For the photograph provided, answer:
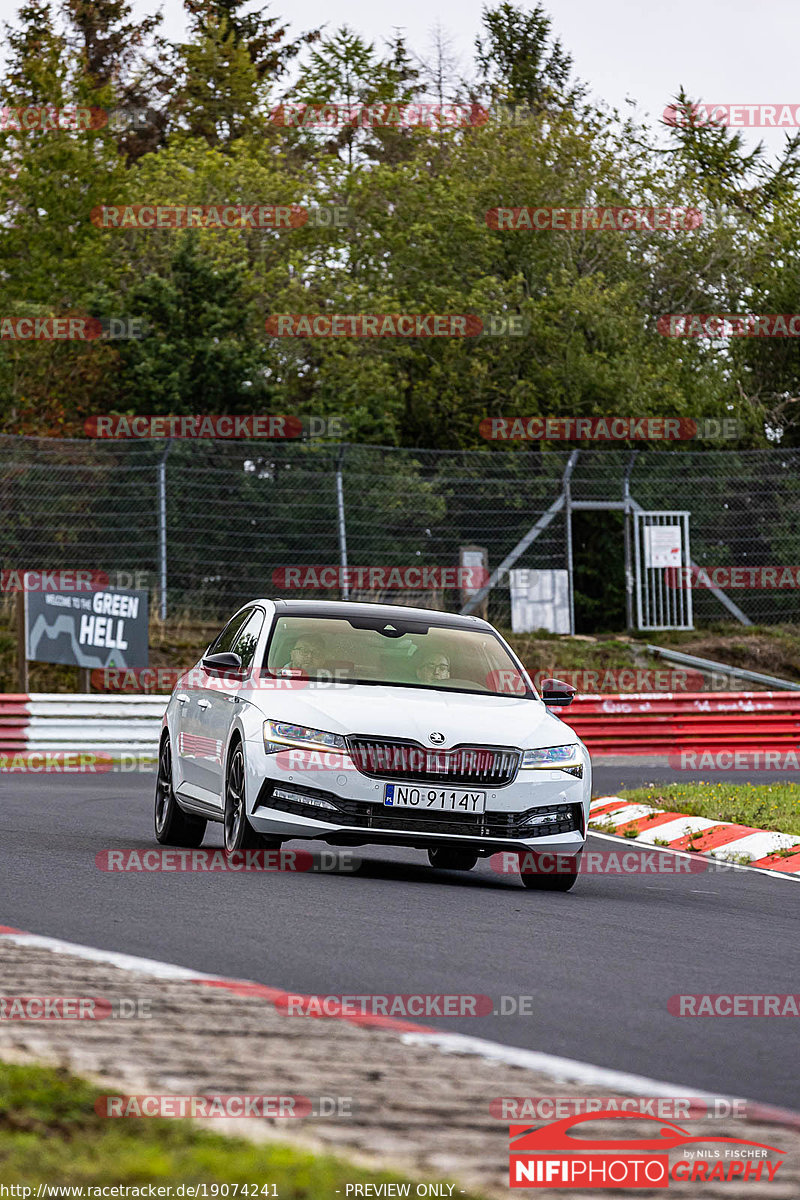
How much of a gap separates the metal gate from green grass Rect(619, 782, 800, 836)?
430 inches

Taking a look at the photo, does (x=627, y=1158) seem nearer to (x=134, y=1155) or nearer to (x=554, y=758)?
(x=134, y=1155)

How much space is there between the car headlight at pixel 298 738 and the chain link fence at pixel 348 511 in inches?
597

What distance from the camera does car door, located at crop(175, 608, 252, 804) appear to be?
36.7 feet

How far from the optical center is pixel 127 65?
6016cm

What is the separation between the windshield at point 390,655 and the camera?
36.8ft

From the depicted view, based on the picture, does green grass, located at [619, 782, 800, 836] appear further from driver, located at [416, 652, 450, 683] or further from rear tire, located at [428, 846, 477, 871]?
driver, located at [416, 652, 450, 683]

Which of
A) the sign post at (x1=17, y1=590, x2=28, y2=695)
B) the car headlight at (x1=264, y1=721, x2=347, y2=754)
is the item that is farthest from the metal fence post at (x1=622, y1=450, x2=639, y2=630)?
the car headlight at (x1=264, y1=721, x2=347, y2=754)

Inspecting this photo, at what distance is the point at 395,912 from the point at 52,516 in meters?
17.0

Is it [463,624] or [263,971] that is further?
[463,624]

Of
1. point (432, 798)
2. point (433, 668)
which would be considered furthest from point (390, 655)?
point (432, 798)

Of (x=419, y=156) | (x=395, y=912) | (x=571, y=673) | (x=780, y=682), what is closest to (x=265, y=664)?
(x=395, y=912)

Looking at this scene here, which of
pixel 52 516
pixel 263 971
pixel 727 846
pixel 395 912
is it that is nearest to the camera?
pixel 263 971

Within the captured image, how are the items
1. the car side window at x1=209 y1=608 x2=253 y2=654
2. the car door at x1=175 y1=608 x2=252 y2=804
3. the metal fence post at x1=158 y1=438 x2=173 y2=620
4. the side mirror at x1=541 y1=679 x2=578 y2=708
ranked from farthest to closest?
the metal fence post at x1=158 y1=438 x2=173 y2=620
the car side window at x1=209 y1=608 x2=253 y2=654
the side mirror at x1=541 y1=679 x2=578 y2=708
the car door at x1=175 y1=608 x2=252 y2=804

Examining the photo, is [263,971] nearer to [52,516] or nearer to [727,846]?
[727,846]
